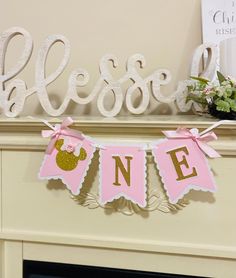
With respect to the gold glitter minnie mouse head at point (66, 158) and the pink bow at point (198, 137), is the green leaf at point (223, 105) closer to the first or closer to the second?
the pink bow at point (198, 137)

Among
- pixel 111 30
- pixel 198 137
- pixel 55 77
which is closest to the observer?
pixel 198 137

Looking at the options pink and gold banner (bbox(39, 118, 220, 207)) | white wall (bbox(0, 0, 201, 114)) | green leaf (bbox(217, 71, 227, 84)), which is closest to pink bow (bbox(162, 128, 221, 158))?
pink and gold banner (bbox(39, 118, 220, 207))

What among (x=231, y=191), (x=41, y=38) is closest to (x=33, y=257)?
(x=231, y=191)

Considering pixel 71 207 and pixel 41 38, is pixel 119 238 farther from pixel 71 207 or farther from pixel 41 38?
pixel 41 38

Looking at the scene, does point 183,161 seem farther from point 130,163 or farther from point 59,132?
point 59,132

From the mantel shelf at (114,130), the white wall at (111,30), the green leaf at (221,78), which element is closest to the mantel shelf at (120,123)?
the mantel shelf at (114,130)

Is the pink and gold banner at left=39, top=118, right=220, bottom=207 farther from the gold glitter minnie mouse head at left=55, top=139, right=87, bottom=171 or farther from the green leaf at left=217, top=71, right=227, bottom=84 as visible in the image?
the green leaf at left=217, top=71, right=227, bottom=84

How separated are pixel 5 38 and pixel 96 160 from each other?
387 mm

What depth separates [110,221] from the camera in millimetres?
887

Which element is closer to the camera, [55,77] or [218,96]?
[218,96]

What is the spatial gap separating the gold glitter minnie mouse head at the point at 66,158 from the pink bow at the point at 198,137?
19 cm

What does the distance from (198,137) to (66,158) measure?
0.29 m

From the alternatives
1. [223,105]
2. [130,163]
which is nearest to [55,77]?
[130,163]

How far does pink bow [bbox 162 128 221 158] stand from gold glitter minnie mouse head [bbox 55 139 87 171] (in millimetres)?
194
